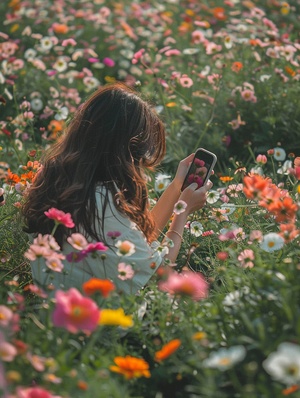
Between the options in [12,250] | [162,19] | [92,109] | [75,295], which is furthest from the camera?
[162,19]

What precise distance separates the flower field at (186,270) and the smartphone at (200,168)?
0.17 meters

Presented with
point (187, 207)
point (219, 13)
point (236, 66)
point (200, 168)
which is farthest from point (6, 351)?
point (219, 13)

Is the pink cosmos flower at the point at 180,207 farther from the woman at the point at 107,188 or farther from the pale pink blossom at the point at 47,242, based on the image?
the pale pink blossom at the point at 47,242

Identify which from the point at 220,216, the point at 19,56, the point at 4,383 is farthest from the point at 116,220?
the point at 19,56

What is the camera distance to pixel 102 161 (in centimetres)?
264

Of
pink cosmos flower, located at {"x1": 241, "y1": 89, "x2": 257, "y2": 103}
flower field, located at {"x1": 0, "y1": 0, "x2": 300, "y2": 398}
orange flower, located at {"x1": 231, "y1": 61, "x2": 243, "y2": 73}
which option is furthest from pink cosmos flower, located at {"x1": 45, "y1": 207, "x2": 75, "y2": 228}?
orange flower, located at {"x1": 231, "y1": 61, "x2": 243, "y2": 73}

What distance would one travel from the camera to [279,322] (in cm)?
199

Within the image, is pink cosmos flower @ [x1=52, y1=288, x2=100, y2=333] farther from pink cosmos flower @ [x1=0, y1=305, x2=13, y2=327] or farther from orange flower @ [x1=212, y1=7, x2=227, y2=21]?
orange flower @ [x1=212, y1=7, x2=227, y2=21]

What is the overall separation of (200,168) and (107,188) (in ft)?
1.45

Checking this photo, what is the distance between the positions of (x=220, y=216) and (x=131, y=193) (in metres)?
0.50

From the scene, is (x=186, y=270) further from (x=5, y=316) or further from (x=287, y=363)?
(x=287, y=363)

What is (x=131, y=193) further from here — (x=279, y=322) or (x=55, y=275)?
(x=279, y=322)

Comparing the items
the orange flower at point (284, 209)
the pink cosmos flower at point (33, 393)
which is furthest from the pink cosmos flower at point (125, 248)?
the pink cosmos flower at point (33, 393)

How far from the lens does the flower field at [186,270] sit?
1.80 metres
